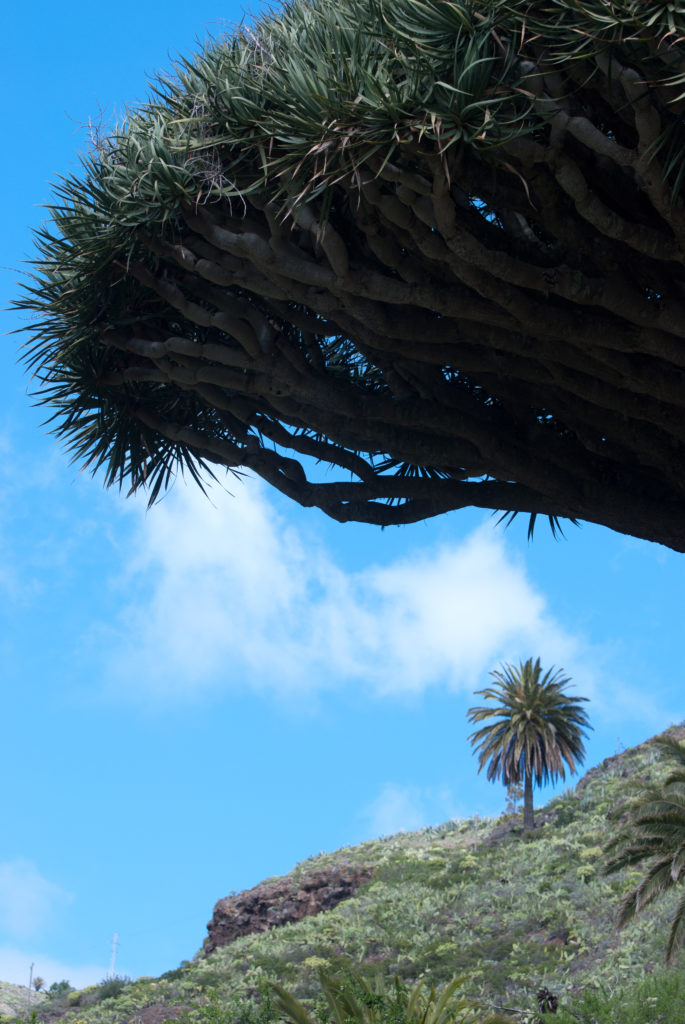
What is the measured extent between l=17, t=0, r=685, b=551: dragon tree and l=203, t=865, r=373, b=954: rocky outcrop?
1968 centimetres

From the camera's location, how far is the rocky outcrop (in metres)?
25.8

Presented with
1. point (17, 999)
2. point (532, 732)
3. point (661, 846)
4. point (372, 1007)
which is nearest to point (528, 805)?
point (532, 732)

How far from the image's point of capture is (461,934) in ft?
64.6

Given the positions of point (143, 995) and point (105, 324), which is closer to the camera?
point (105, 324)

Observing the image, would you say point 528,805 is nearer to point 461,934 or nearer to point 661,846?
point 461,934

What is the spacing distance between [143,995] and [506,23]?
63.5 ft

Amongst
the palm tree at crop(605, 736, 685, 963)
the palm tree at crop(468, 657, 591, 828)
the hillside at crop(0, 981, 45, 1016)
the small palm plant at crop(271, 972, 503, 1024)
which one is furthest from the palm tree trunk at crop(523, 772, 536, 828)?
the small palm plant at crop(271, 972, 503, 1024)

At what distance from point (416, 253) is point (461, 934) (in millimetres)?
16549

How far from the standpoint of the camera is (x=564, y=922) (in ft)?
61.3

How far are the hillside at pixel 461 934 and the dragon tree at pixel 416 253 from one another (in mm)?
9497

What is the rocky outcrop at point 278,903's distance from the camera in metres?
25.8

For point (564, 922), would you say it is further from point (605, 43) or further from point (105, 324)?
point (605, 43)

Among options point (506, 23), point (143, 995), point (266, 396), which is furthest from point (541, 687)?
point (506, 23)

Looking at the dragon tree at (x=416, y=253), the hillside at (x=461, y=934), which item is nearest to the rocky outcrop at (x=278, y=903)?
the hillside at (x=461, y=934)
